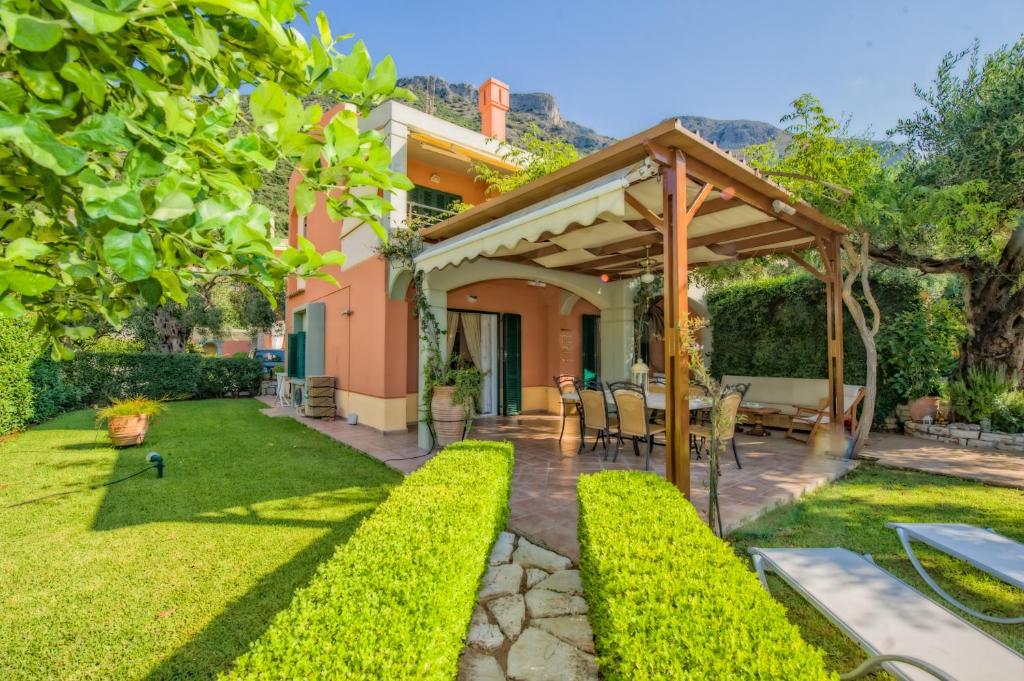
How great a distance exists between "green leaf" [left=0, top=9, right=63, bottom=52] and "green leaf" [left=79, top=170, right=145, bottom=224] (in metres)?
0.23

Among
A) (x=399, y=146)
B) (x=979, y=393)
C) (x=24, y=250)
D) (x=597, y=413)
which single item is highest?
(x=399, y=146)

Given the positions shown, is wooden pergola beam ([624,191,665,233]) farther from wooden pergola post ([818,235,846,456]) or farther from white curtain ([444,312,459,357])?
white curtain ([444,312,459,357])

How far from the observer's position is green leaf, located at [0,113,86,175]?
806 millimetres

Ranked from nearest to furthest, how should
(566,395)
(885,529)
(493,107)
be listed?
(885,529) < (566,395) < (493,107)

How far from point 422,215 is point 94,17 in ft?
32.8

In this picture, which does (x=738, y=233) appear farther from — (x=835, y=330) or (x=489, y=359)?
(x=489, y=359)

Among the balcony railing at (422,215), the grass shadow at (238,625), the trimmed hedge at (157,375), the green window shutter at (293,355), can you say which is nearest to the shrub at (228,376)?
the trimmed hedge at (157,375)

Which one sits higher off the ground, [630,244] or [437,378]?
[630,244]

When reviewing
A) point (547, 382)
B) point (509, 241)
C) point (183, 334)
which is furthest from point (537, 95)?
point (509, 241)

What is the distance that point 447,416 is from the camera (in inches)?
328

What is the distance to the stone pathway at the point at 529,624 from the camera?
285cm

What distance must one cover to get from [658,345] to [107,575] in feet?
52.3

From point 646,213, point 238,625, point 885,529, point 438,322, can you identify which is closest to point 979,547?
point 885,529

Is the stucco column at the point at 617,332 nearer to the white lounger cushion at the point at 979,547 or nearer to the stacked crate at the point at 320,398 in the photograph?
the white lounger cushion at the point at 979,547
